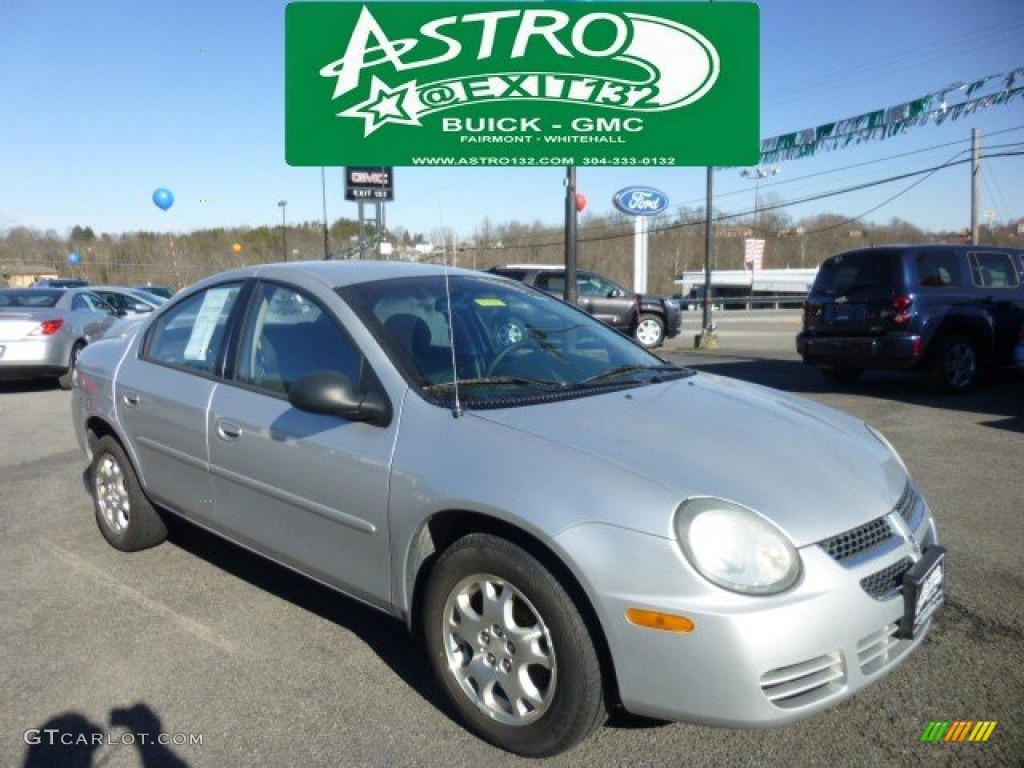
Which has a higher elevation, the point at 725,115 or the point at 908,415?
the point at 725,115

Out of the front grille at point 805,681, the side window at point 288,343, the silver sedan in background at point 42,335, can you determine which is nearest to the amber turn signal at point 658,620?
the front grille at point 805,681

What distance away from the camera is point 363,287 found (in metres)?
3.29

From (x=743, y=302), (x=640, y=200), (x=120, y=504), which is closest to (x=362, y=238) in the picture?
(x=640, y=200)

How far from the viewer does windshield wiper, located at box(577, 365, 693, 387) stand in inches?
123

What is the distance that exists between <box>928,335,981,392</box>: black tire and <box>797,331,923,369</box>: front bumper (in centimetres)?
37

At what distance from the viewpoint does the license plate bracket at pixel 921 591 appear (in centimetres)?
226

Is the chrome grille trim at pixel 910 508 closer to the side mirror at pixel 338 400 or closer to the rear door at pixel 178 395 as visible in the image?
the side mirror at pixel 338 400

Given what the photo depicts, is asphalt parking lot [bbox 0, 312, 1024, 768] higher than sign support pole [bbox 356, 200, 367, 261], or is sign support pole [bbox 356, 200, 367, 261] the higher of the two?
sign support pole [bbox 356, 200, 367, 261]

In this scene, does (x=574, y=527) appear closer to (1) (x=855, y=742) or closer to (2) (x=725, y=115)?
(1) (x=855, y=742)

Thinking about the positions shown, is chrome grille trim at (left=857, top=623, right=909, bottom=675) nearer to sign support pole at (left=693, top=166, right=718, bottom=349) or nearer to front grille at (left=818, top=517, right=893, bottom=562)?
front grille at (left=818, top=517, right=893, bottom=562)

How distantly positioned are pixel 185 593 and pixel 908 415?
7.05 meters

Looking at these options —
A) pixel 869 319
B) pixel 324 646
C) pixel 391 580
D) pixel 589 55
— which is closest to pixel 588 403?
pixel 391 580

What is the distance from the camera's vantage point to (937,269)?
29.7 feet

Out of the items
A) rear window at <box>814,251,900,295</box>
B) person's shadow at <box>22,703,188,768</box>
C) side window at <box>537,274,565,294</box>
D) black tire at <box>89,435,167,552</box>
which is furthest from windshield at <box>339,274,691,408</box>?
side window at <box>537,274,565,294</box>
